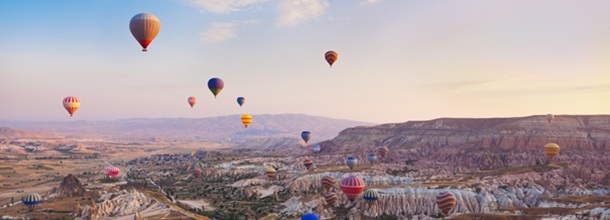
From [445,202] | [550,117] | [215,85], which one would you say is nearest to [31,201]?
[215,85]

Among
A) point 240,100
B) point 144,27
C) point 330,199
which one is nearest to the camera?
point 144,27

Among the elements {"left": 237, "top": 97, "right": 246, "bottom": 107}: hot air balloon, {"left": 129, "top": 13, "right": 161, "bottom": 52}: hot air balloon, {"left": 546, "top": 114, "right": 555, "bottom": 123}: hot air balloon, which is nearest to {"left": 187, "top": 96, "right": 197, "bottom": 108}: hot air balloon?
{"left": 237, "top": 97, "right": 246, "bottom": 107}: hot air balloon

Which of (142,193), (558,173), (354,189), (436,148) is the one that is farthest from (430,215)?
(436,148)

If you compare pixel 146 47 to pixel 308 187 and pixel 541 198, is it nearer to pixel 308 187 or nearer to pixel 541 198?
pixel 308 187

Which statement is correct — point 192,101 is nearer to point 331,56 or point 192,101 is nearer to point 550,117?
point 331,56

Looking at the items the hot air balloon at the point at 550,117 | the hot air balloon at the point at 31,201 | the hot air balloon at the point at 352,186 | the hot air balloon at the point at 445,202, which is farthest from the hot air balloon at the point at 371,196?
the hot air balloon at the point at 550,117
